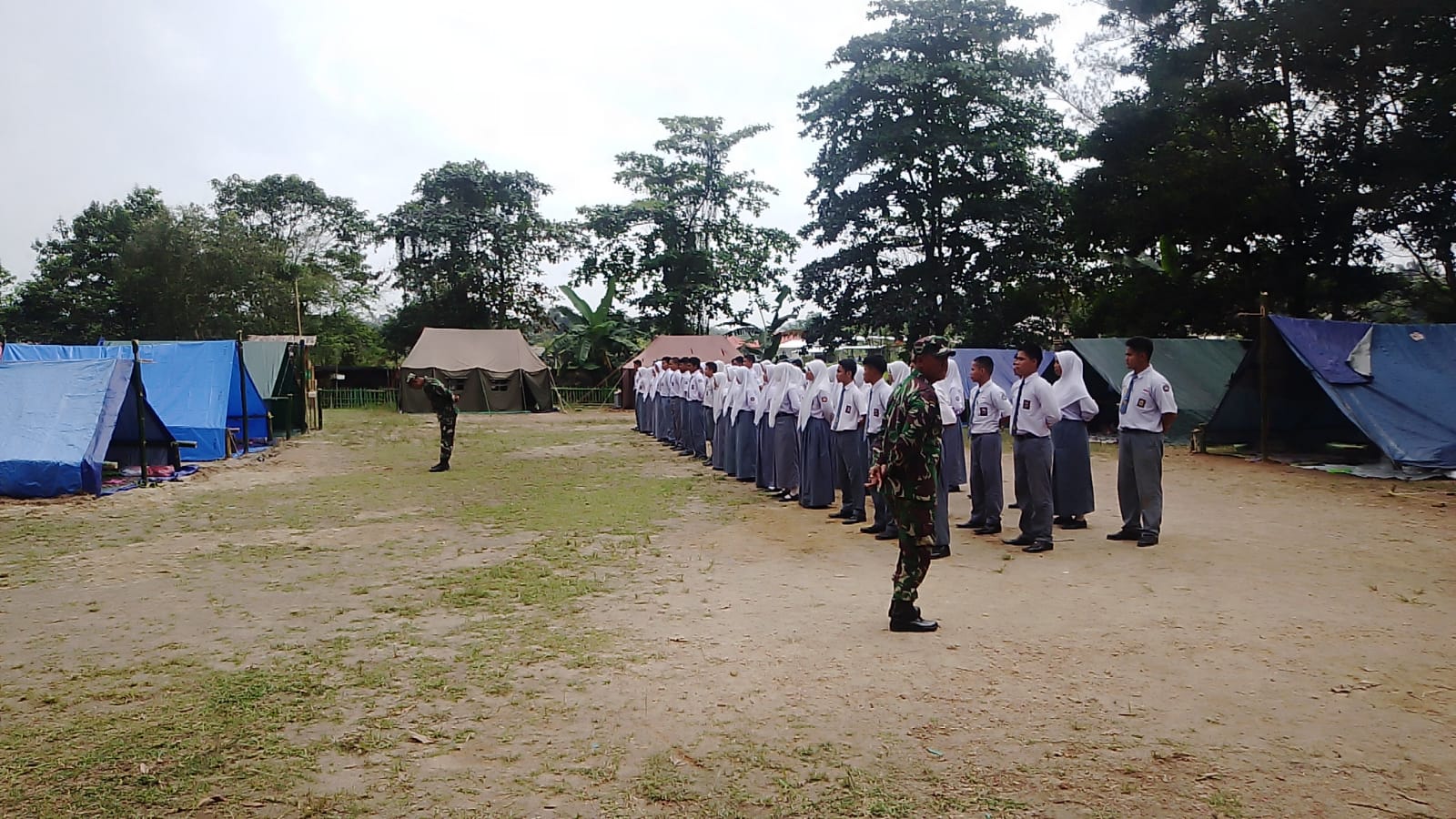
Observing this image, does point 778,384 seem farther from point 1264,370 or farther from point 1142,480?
point 1264,370

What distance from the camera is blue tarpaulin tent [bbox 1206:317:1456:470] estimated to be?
37.6ft

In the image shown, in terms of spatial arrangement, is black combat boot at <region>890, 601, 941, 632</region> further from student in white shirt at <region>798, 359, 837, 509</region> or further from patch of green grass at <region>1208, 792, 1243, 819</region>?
student in white shirt at <region>798, 359, 837, 509</region>

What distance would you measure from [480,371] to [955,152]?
1583 centimetres

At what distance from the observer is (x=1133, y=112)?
1875 centimetres

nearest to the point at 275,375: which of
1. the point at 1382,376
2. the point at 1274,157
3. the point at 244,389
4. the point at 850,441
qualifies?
the point at 244,389

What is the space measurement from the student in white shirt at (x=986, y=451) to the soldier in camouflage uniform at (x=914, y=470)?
10.4 ft

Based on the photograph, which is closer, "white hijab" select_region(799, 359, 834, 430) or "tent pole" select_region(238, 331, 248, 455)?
"white hijab" select_region(799, 359, 834, 430)

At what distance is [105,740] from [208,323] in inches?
1316

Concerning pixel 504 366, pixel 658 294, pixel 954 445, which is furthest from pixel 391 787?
pixel 658 294

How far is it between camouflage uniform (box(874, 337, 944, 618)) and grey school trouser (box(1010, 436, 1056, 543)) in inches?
106

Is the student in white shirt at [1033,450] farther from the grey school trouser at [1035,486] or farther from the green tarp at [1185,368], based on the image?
the green tarp at [1185,368]

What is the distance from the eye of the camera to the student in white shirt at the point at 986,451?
27.0 ft

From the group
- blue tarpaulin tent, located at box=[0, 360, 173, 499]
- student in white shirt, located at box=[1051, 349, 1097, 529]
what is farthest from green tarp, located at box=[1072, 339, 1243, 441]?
blue tarpaulin tent, located at box=[0, 360, 173, 499]

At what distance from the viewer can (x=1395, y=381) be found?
12.1 metres
